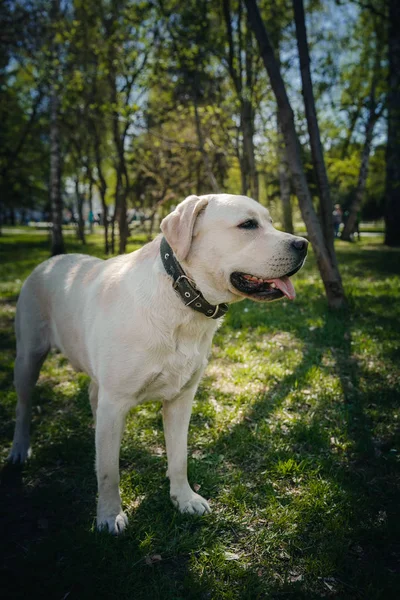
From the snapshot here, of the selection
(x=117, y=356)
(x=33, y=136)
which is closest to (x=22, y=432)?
(x=117, y=356)

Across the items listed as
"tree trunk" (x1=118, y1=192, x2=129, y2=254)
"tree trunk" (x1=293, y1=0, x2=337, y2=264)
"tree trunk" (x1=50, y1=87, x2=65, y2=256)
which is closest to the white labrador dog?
"tree trunk" (x1=293, y1=0, x2=337, y2=264)

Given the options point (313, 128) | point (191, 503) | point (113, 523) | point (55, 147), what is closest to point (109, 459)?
point (113, 523)

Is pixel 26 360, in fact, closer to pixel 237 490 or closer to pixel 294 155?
pixel 237 490

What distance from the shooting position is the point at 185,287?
2.30 m

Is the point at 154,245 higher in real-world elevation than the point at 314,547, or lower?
higher

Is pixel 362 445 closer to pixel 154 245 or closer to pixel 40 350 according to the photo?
pixel 154 245

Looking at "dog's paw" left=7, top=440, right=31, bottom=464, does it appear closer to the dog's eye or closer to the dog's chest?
the dog's chest

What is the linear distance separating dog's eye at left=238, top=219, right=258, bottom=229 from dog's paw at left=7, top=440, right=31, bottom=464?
2488 mm

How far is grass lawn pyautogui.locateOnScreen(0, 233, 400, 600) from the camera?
2.10 m

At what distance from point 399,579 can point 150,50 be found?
11505mm

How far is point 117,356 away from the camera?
2320mm

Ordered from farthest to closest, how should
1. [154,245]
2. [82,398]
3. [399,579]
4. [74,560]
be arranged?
[82,398], [154,245], [74,560], [399,579]

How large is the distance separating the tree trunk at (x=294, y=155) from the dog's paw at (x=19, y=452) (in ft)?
15.5

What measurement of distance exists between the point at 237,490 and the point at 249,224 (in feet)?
5.94
